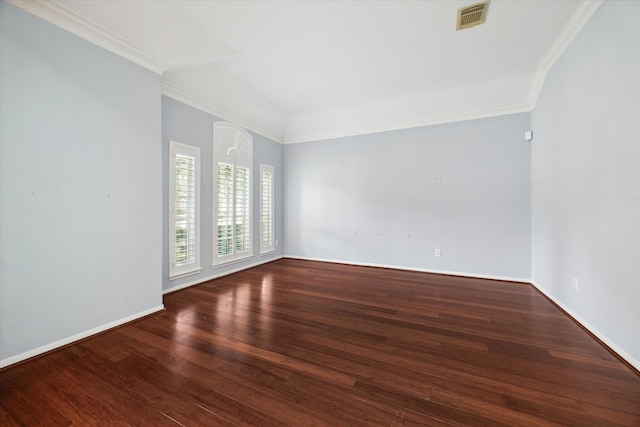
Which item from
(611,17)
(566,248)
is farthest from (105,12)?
(566,248)

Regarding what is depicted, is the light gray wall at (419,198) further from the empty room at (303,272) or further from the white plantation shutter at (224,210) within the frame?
the white plantation shutter at (224,210)

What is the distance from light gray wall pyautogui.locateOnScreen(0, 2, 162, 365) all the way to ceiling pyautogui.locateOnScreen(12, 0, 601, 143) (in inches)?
11.6

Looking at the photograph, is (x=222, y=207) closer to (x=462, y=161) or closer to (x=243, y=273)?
(x=243, y=273)

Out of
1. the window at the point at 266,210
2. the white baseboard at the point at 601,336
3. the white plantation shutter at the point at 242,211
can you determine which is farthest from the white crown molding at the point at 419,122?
the white baseboard at the point at 601,336

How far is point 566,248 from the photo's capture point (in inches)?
104

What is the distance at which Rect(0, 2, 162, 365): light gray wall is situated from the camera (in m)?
1.76

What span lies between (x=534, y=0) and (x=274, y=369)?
3.91 m

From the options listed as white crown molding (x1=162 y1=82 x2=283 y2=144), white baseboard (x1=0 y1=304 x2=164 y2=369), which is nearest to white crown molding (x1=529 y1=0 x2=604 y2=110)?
white crown molding (x1=162 y1=82 x2=283 y2=144)

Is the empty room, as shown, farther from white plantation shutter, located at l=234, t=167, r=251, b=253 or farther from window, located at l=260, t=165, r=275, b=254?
window, located at l=260, t=165, r=275, b=254

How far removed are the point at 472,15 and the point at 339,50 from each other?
138 cm

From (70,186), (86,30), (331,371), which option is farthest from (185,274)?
(86,30)

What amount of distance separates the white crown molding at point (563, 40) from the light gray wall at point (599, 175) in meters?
0.07

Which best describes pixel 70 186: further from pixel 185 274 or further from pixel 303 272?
pixel 303 272

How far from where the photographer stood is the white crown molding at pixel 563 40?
2.13 metres
